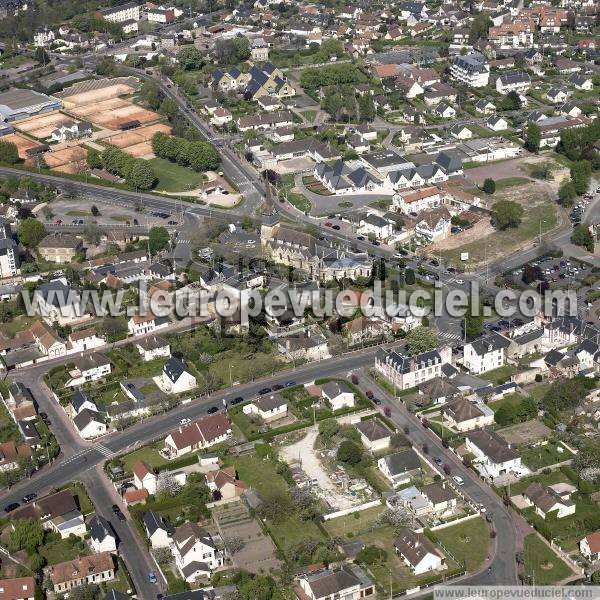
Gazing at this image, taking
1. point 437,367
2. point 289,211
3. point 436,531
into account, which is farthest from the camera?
point 289,211

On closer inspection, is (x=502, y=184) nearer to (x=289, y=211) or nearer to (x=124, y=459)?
(x=289, y=211)

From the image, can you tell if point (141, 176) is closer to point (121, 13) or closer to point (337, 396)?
point (337, 396)

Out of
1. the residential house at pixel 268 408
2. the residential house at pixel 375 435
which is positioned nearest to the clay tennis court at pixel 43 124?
the residential house at pixel 268 408

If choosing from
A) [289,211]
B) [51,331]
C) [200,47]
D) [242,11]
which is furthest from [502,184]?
[242,11]

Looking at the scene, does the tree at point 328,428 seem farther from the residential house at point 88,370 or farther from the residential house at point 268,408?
the residential house at point 88,370

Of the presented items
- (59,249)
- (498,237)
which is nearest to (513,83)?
(498,237)
